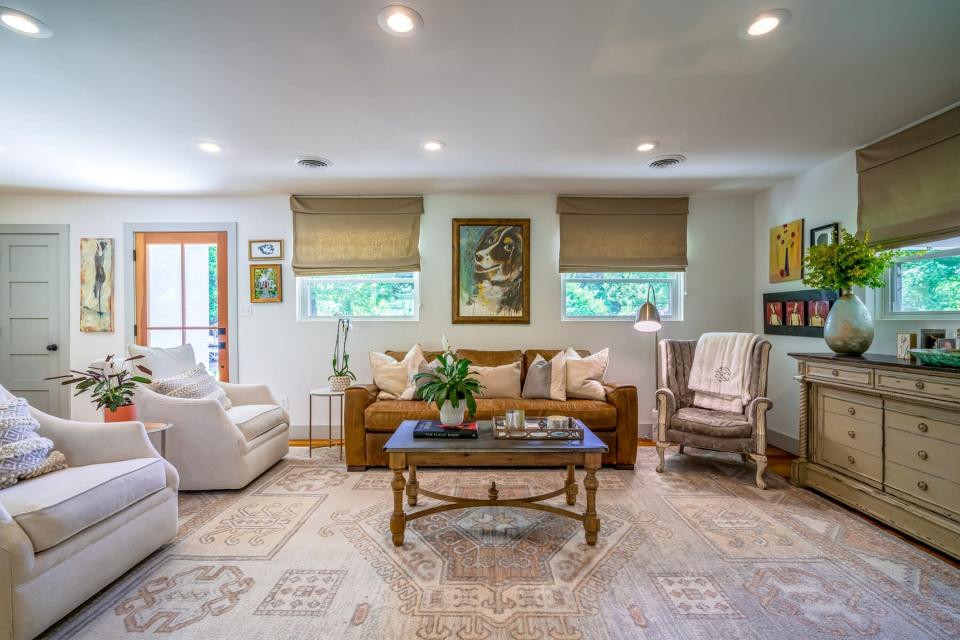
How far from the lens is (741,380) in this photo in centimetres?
336

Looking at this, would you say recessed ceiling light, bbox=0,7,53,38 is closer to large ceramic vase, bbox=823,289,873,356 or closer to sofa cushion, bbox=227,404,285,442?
sofa cushion, bbox=227,404,285,442

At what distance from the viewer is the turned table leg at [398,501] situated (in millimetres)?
2232

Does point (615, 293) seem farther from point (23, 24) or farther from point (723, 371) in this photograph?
point (23, 24)

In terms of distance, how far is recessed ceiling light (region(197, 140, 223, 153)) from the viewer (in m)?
3.07

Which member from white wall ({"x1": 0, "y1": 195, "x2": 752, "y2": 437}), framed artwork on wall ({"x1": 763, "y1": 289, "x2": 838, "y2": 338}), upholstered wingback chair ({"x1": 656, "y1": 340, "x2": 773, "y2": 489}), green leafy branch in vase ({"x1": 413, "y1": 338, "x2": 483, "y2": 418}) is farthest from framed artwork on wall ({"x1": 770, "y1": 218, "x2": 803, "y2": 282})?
green leafy branch in vase ({"x1": 413, "y1": 338, "x2": 483, "y2": 418})

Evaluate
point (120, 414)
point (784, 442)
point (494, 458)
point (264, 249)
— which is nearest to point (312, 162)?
point (264, 249)

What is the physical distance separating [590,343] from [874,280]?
2278mm

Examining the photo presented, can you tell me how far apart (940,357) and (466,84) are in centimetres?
298

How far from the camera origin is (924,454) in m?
2.28

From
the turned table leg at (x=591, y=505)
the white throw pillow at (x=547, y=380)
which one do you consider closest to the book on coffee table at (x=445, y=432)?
the turned table leg at (x=591, y=505)

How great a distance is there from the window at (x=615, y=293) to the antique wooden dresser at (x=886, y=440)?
159 cm

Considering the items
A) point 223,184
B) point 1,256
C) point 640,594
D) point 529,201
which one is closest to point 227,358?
point 223,184

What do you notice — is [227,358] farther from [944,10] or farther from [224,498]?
[944,10]

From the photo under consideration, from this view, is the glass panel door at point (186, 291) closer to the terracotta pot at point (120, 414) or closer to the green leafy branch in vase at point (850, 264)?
the terracotta pot at point (120, 414)
